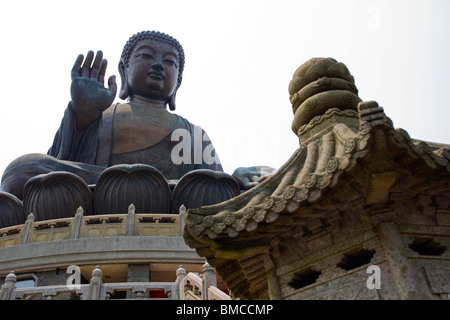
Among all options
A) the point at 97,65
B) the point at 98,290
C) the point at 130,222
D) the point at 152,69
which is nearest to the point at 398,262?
the point at 98,290

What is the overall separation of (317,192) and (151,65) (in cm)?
1333

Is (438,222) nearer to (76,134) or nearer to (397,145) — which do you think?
(397,145)

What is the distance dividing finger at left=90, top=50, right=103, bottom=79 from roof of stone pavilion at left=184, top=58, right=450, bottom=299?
34.8 ft

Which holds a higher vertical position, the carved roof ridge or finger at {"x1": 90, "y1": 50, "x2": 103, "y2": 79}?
finger at {"x1": 90, "y1": 50, "x2": 103, "y2": 79}

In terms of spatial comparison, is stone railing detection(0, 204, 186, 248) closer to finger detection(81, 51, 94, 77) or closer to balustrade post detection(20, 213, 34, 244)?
balustrade post detection(20, 213, 34, 244)

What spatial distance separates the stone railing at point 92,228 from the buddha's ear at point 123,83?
24.2 ft

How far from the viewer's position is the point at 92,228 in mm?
8750

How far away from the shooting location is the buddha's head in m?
15.2

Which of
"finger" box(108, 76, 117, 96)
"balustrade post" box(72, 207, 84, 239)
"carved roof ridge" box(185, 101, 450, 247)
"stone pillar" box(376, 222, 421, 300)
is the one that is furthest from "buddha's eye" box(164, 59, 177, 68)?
"stone pillar" box(376, 222, 421, 300)

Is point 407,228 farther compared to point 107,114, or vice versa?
point 107,114

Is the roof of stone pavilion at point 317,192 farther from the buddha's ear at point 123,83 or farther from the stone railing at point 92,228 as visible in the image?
the buddha's ear at point 123,83

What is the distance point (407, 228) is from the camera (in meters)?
2.76
